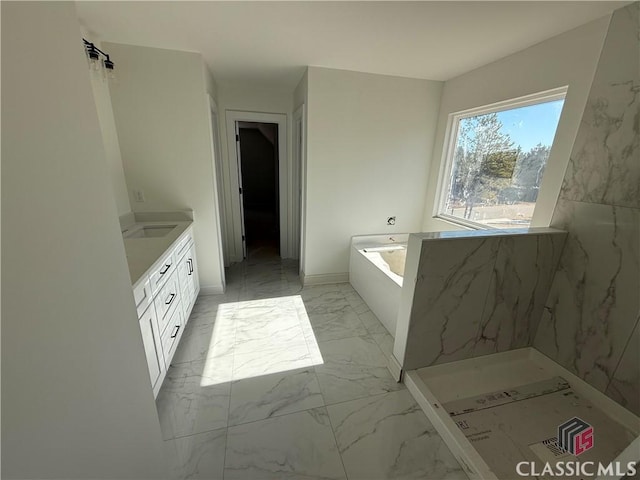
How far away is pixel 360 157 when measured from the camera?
2.91m

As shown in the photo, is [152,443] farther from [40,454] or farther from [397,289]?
[397,289]

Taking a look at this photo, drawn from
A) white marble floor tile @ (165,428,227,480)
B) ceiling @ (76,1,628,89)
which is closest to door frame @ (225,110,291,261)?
ceiling @ (76,1,628,89)

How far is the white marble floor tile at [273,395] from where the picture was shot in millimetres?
1593

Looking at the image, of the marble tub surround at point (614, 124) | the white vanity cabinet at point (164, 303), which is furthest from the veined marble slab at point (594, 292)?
the white vanity cabinet at point (164, 303)

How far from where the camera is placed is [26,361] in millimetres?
437

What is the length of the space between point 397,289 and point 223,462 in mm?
1649

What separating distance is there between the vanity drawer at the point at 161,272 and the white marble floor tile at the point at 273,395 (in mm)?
857

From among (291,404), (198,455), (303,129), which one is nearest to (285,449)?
(291,404)

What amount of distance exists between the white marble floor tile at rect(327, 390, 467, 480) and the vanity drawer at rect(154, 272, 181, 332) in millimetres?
1255

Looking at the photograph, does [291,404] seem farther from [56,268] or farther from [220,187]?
[220,187]

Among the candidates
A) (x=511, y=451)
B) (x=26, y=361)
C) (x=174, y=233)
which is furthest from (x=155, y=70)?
(x=511, y=451)

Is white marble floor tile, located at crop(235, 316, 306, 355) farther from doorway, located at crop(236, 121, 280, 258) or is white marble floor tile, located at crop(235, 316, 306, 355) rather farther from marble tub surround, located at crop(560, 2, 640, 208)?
doorway, located at crop(236, 121, 280, 258)

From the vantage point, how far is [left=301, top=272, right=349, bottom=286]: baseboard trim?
3190 mm

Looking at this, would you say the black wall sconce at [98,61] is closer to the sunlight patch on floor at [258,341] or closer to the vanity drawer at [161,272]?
the vanity drawer at [161,272]
